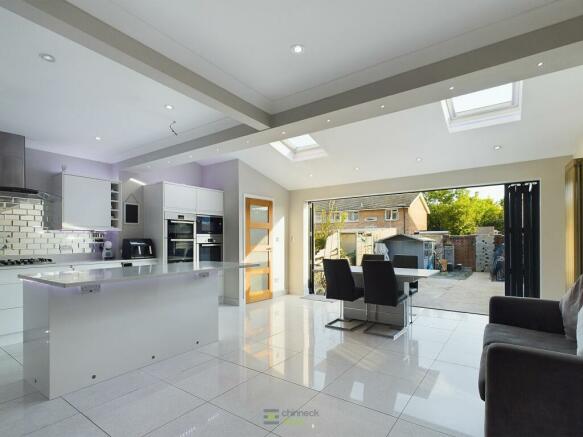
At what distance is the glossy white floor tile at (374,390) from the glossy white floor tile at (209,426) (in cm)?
76

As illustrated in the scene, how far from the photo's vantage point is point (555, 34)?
85.5 inches

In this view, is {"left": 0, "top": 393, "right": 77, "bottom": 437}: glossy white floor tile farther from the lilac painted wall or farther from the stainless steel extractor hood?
the lilac painted wall

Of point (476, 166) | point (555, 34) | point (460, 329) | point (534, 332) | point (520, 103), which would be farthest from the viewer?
point (476, 166)

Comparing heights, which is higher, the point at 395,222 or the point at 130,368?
the point at 395,222

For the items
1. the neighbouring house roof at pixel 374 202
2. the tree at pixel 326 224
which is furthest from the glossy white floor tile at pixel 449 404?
the tree at pixel 326 224

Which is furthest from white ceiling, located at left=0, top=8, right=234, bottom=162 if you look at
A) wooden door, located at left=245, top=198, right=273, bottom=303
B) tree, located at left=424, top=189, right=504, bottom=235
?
tree, located at left=424, top=189, right=504, bottom=235

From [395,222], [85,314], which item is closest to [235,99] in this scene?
[85,314]

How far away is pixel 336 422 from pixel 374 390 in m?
0.59

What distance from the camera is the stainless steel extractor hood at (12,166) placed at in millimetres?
4191

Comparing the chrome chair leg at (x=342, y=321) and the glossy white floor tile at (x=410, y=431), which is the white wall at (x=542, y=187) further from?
the glossy white floor tile at (x=410, y=431)

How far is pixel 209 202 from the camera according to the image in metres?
6.05

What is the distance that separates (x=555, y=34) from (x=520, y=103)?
5.69 feet

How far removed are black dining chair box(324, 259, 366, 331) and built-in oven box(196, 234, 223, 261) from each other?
2.47 meters

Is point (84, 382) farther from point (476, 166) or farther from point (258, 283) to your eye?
point (476, 166)
